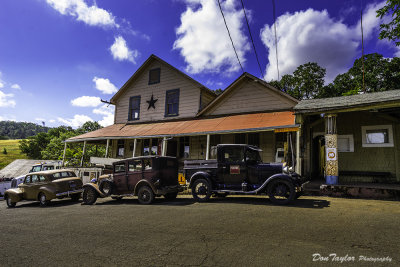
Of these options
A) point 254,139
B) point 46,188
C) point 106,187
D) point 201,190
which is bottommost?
point 46,188

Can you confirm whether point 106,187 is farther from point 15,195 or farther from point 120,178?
point 15,195

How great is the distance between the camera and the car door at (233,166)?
8.52 m

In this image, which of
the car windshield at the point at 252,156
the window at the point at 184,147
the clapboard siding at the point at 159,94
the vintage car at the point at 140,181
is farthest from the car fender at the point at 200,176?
the clapboard siding at the point at 159,94

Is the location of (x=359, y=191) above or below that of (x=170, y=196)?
above

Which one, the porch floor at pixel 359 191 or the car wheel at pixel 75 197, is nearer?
the porch floor at pixel 359 191

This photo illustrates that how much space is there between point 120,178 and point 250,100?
958cm

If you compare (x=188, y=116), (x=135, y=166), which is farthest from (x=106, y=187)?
(x=188, y=116)

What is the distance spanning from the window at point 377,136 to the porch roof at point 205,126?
3728 millimetres

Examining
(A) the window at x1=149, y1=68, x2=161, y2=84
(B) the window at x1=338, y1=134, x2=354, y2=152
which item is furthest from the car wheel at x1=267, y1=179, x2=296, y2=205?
(A) the window at x1=149, y1=68, x2=161, y2=84

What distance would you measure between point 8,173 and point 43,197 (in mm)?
18476

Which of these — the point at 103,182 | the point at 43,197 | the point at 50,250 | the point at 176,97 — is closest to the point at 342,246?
the point at 50,250

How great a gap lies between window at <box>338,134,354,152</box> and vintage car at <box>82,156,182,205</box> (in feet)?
29.2

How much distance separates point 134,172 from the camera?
32.5 feet

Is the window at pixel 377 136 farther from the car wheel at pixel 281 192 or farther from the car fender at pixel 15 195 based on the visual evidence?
the car fender at pixel 15 195
